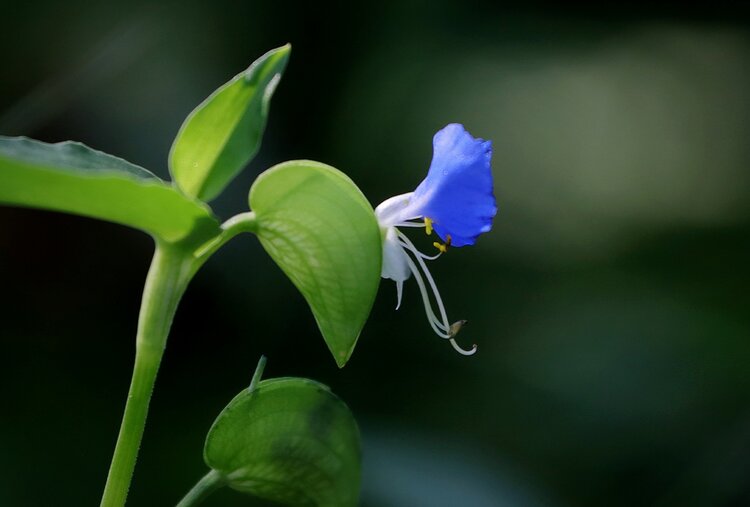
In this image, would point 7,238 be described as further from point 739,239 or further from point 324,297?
point 739,239

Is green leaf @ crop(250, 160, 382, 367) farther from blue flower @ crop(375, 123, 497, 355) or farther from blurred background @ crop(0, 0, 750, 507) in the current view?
blurred background @ crop(0, 0, 750, 507)

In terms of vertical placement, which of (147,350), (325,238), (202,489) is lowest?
(202,489)

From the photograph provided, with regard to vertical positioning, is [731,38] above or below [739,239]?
above

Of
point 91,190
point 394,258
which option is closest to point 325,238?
point 394,258

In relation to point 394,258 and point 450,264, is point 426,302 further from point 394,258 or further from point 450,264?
point 450,264

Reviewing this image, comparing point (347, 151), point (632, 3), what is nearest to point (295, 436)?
point (347, 151)

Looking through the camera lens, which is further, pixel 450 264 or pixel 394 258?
pixel 450 264
